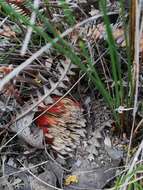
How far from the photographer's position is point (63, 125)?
114 centimetres

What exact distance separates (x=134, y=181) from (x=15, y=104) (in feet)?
1.42

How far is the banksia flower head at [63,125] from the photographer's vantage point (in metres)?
1.14

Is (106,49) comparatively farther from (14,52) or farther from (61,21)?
(14,52)

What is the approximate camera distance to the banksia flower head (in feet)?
3.74

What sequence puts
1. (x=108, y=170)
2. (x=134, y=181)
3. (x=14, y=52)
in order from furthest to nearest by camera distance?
(x=14, y=52) < (x=108, y=170) < (x=134, y=181)

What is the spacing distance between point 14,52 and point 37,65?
0.34 feet

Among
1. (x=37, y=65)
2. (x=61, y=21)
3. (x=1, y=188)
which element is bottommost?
(x=1, y=188)

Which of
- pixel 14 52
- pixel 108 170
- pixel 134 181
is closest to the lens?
pixel 134 181

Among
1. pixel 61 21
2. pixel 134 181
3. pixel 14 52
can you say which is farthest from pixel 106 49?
pixel 134 181

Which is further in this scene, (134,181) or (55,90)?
(55,90)

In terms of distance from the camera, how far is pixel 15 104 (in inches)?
46.4

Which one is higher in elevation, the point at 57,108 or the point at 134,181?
the point at 57,108

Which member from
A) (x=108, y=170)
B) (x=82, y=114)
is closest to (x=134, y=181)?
(x=108, y=170)

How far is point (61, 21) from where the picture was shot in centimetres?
118
